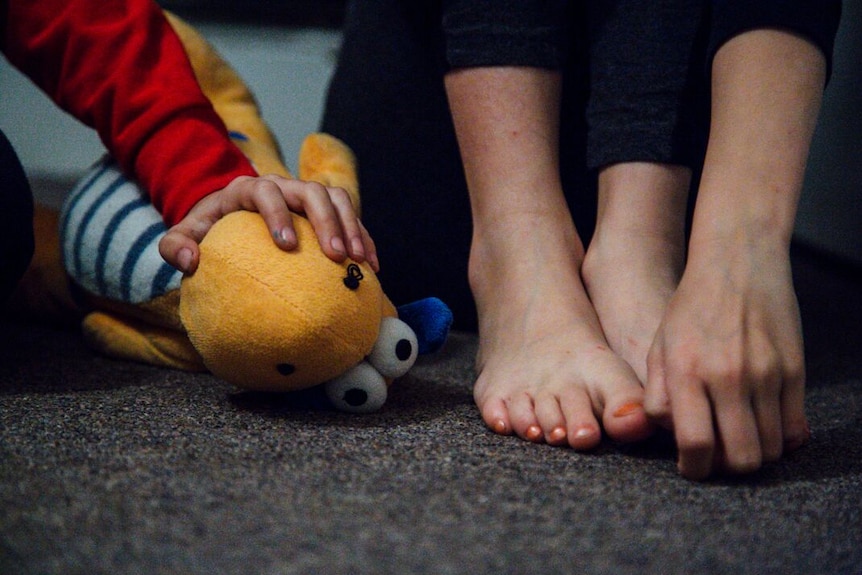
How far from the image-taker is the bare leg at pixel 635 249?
625 mm

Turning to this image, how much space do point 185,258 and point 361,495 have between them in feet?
0.67

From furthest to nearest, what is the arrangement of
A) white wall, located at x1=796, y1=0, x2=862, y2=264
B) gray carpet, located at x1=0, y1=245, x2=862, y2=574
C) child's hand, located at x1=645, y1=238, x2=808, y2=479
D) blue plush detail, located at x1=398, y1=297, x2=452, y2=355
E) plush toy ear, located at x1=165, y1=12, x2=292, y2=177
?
white wall, located at x1=796, y1=0, x2=862, y2=264 < plush toy ear, located at x1=165, y1=12, x2=292, y2=177 < blue plush detail, located at x1=398, y1=297, x2=452, y2=355 < child's hand, located at x1=645, y1=238, x2=808, y2=479 < gray carpet, located at x1=0, y1=245, x2=862, y2=574

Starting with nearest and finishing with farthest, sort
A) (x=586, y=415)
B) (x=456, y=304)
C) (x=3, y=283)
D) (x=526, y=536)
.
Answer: (x=526, y=536) → (x=586, y=415) → (x=3, y=283) → (x=456, y=304)

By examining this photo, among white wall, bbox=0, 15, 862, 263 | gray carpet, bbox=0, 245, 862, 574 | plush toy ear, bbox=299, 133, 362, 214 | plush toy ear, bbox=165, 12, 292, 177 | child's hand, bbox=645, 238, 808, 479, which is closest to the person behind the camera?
gray carpet, bbox=0, 245, 862, 574

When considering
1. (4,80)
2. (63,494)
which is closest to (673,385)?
(63,494)

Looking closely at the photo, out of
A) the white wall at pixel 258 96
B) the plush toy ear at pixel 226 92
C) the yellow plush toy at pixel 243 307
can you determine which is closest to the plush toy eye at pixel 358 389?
the yellow plush toy at pixel 243 307

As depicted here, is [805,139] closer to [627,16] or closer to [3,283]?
[627,16]

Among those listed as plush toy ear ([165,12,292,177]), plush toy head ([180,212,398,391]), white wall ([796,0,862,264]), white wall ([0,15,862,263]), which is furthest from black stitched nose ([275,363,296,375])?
white wall ([0,15,862,263])

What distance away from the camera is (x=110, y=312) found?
73 centimetres

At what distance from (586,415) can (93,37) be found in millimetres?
532

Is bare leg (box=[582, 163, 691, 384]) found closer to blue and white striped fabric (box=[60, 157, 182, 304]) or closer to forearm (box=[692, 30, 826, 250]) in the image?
forearm (box=[692, 30, 826, 250])

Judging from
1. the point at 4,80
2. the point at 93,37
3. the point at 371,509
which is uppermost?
the point at 93,37

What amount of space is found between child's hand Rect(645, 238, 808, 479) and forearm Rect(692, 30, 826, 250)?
0.03 metres

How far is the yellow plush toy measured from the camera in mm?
501
